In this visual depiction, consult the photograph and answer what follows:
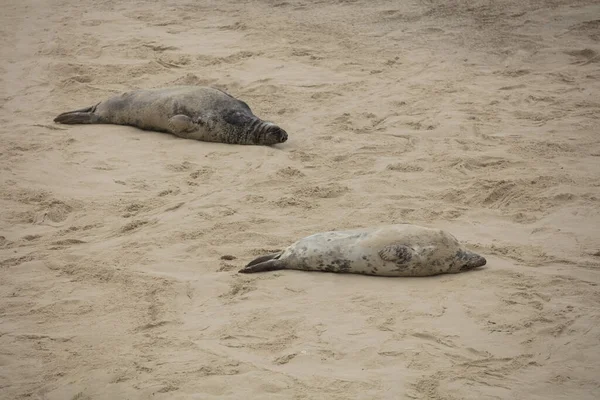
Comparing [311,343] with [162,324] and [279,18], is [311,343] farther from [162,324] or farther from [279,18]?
[279,18]

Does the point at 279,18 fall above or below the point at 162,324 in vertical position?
above

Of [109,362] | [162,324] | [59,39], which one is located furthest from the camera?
[59,39]

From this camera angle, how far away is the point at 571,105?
8.20 meters

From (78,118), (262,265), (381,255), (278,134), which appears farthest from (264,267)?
(78,118)

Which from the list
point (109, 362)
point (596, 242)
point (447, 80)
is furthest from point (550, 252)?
point (447, 80)

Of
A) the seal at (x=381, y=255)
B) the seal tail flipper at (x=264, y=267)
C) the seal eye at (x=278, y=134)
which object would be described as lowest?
the seal tail flipper at (x=264, y=267)

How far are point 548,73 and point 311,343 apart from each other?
207 inches

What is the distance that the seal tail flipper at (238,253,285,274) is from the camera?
17.7ft

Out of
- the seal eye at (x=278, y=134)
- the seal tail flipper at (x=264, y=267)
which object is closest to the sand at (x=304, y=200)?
the seal tail flipper at (x=264, y=267)

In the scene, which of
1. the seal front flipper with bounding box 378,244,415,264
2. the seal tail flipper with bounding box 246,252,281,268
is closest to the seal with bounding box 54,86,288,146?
the seal tail flipper with bounding box 246,252,281,268

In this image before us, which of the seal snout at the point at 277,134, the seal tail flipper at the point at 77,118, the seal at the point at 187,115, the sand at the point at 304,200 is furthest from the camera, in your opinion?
the seal tail flipper at the point at 77,118

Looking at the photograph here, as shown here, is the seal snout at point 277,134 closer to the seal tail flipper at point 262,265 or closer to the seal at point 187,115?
the seal at point 187,115

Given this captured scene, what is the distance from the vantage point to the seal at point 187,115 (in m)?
7.76

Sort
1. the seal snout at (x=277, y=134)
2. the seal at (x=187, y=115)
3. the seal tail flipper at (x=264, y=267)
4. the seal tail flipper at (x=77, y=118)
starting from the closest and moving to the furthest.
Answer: the seal tail flipper at (x=264, y=267) → the seal snout at (x=277, y=134) → the seal at (x=187, y=115) → the seal tail flipper at (x=77, y=118)
